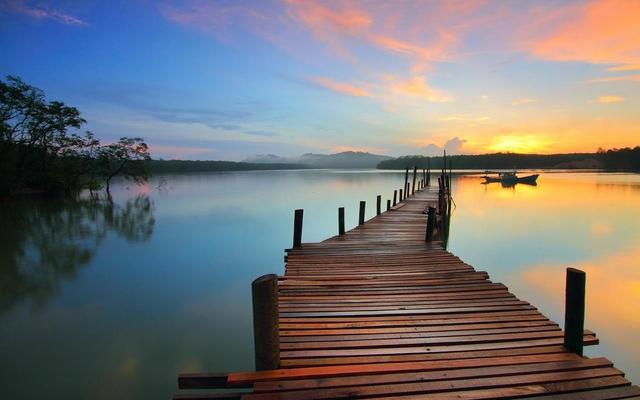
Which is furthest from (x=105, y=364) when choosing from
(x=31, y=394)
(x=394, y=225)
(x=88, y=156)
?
(x=88, y=156)

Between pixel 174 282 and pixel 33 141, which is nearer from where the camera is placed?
pixel 174 282

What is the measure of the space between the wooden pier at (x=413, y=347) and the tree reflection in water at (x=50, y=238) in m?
8.24

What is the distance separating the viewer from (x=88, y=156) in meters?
40.7

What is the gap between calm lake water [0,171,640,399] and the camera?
235 inches

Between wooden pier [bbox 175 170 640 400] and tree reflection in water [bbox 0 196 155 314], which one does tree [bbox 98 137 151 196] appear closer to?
tree reflection in water [bbox 0 196 155 314]

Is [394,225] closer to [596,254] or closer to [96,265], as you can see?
[596,254]

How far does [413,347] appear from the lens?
3.70 meters

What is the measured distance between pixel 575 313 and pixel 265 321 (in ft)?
10.5

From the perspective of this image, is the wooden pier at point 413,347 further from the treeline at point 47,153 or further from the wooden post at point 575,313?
the treeline at point 47,153

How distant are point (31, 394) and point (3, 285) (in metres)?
7.03

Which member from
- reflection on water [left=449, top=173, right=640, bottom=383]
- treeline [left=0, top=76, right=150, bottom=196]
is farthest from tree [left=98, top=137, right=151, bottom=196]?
reflection on water [left=449, top=173, right=640, bottom=383]

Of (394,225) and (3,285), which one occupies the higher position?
(394,225)

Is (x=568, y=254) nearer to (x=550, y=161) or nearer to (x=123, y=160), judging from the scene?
(x=123, y=160)

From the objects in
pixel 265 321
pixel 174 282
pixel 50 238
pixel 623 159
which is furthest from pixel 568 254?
pixel 623 159
